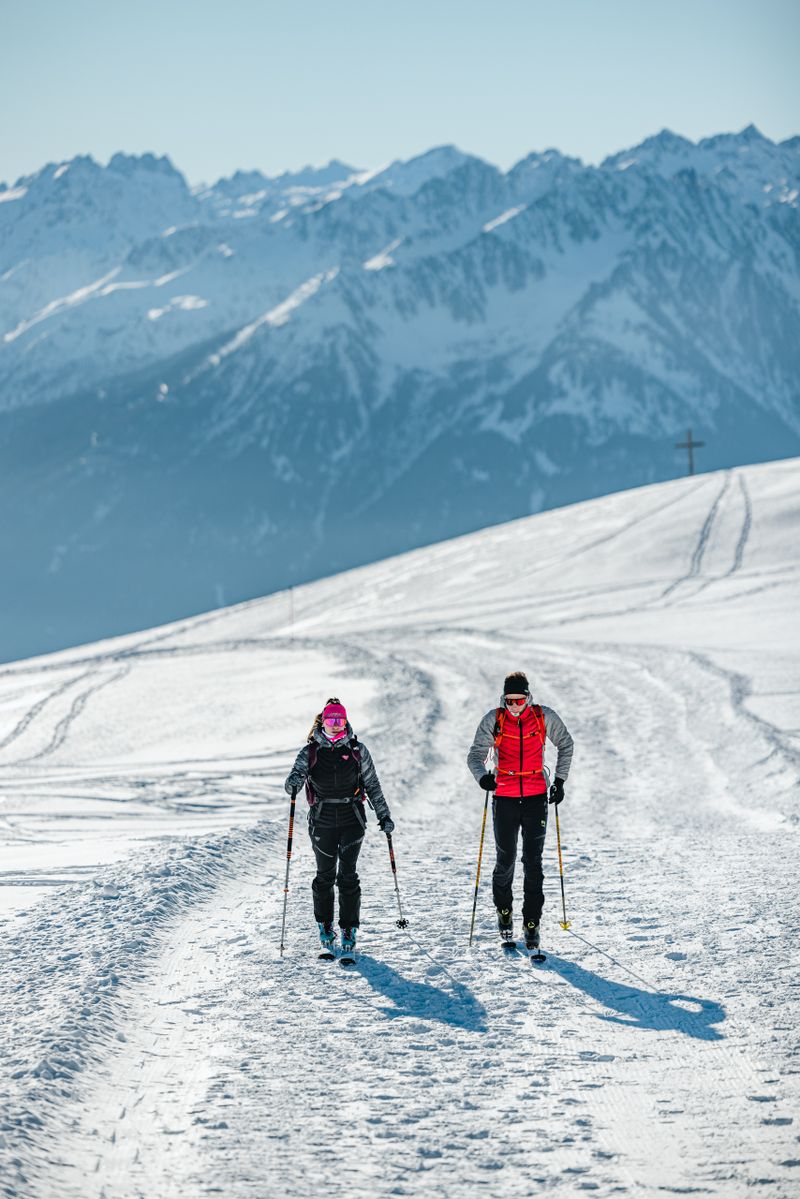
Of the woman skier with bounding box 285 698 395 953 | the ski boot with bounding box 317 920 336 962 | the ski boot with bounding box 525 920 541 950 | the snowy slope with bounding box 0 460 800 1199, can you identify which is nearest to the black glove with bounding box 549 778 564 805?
the ski boot with bounding box 525 920 541 950

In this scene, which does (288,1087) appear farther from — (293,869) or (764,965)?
(293,869)

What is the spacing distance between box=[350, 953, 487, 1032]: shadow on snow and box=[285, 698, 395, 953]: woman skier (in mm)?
683

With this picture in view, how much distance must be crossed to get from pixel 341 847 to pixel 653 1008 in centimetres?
305

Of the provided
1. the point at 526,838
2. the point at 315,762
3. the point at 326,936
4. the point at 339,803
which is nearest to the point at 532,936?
the point at 526,838

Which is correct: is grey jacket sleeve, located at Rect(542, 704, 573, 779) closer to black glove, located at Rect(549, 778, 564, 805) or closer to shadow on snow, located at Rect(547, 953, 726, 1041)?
black glove, located at Rect(549, 778, 564, 805)

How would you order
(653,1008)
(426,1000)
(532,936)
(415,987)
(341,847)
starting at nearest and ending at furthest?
(653,1008), (426,1000), (415,987), (532,936), (341,847)

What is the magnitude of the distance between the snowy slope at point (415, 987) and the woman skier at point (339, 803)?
483 mm

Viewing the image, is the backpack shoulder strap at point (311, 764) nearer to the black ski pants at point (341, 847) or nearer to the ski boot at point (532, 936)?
the black ski pants at point (341, 847)

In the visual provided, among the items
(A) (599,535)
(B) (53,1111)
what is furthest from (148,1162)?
(A) (599,535)

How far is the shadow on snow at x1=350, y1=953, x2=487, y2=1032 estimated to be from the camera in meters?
8.63

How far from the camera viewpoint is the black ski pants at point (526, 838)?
10.3 metres

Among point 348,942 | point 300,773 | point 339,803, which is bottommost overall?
point 348,942

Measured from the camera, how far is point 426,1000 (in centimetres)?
901

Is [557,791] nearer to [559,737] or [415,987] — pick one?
[559,737]
